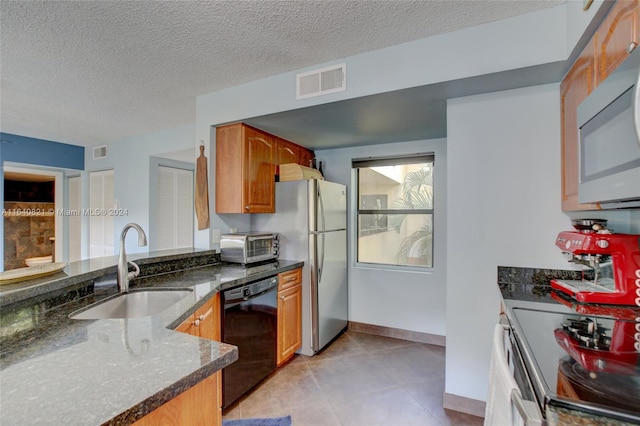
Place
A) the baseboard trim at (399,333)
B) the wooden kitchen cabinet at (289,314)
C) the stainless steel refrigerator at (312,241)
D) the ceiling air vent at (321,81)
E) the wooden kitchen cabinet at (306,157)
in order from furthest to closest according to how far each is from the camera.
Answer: the wooden kitchen cabinet at (306,157), the baseboard trim at (399,333), the stainless steel refrigerator at (312,241), the wooden kitchen cabinet at (289,314), the ceiling air vent at (321,81)

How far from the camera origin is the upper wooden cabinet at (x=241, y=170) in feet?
8.91

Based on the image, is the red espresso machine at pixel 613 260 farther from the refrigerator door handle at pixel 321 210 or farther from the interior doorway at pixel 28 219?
the interior doorway at pixel 28 219

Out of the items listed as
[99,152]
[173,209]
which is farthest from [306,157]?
[99,152]

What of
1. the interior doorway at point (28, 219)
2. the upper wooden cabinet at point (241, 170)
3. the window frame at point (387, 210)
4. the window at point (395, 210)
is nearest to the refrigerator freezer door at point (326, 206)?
the window frame at point (387, 210)

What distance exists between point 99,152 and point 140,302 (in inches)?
151

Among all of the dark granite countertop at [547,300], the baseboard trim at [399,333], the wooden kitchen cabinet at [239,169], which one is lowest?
the baseboard trim at [399,333]

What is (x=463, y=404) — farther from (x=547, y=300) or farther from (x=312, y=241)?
(x=312, y=241)

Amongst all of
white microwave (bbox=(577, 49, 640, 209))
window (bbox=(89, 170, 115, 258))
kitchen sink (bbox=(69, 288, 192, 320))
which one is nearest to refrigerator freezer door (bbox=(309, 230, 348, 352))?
kitchen sink (bbox=(69, 288, 192, 320))

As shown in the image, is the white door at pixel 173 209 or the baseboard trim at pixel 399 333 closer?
the baseboard trim at pixel 399 333

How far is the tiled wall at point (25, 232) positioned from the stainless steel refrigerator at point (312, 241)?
16.5ft

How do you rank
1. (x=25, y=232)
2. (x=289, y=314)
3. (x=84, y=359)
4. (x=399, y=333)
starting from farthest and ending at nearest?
1. (x=25, y=232)
2. (x=399, y=333)
3. (x=289, y=314)
4. (x=84, y=359)

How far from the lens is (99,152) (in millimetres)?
4578

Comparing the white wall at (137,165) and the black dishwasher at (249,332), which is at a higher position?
the white wall at (137,165)

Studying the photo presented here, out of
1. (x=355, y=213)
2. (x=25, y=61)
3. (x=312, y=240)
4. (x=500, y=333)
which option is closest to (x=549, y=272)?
(x=500, y=333)
